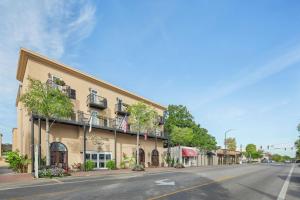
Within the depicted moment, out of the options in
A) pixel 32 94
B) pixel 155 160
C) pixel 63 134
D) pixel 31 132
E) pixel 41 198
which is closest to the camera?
pixel 41 198

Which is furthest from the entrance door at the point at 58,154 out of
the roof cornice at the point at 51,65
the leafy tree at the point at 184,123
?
the leafy tree at the point at 184,123

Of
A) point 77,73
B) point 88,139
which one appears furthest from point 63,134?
point 77,73

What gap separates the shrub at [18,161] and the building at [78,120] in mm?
829

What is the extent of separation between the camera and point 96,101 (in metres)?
43.2

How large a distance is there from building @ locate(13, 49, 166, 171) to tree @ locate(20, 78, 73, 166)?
8.19 ft

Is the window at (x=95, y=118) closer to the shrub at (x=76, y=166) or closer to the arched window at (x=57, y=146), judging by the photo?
the arched window at (x=57, y=146)

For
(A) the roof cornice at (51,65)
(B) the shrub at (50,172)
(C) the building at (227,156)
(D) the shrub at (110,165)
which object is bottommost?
(C) the building at (227,156)

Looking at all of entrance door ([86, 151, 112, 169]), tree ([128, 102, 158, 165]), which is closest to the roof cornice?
tree ([128, 102, 158, 165])

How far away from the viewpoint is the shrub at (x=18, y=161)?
32.7 m

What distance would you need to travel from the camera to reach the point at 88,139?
4134 cm

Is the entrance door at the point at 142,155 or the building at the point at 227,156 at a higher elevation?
the entrance door at the point at 142,155

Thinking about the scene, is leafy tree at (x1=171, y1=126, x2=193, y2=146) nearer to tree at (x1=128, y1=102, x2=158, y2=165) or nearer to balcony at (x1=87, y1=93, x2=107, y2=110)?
tree at (x1=128, y1=102, x2=158, y2=165)

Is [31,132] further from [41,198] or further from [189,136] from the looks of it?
[189,136]

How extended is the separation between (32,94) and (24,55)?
716cm
